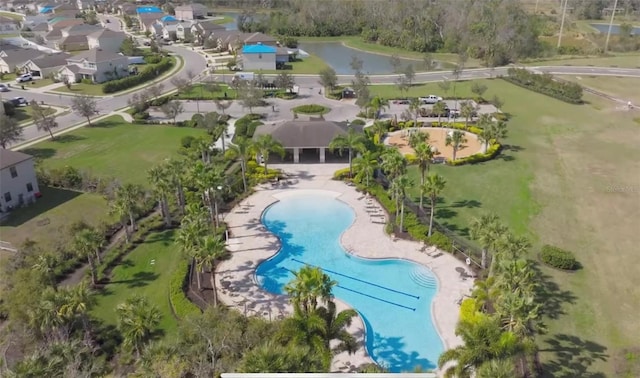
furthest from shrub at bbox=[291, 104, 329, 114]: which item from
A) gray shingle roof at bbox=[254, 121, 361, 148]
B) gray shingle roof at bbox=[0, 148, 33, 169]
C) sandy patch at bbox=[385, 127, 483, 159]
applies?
gray shingle roof at bbox=[0, 148, 33, 169]

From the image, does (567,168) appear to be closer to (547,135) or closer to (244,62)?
(547,135)

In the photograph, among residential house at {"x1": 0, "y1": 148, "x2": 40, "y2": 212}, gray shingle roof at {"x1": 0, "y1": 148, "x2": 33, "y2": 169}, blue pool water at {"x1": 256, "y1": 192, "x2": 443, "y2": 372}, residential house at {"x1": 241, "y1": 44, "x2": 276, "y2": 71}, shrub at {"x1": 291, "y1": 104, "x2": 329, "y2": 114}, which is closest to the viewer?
blue pool water at {"x1": 256, "y1": 192, "x2": 443, "y2": 372}

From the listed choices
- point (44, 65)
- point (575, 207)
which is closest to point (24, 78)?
point (44, 65)

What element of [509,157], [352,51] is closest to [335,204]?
[509,157]

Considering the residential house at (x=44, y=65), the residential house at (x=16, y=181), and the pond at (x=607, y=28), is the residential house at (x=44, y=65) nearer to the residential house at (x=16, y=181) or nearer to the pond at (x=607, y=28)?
the residential house at (x=16, y=181)

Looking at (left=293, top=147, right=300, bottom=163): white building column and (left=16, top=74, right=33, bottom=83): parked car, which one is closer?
(left=293, top=147, right=300, bottom=163): white building column

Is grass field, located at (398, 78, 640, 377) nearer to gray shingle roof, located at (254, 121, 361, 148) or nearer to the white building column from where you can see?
gray shingle roof, located at (254, 121, 361, 148)
